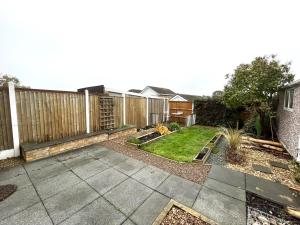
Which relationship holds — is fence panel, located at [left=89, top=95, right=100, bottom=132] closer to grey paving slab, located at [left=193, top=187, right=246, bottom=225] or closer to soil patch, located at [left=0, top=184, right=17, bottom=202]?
soil patch, located at [left=0, top=184, right=17, bottom=202]

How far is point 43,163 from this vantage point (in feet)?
13.8

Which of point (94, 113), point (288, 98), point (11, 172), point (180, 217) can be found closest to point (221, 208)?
point (180, 217)

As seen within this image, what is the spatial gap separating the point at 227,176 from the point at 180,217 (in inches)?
86.3

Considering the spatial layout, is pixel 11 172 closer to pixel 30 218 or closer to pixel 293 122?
pixel 30 218

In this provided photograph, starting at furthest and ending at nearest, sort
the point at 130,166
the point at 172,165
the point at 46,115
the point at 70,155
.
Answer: the point at 46,115
the point at 70,155
the point at 172,165
the point at 130,166

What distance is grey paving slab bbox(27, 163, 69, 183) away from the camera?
11.1 ft

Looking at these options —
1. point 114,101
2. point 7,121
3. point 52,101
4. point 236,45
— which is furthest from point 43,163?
point 236,45

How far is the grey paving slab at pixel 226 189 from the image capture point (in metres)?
2.93

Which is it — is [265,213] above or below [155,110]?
below

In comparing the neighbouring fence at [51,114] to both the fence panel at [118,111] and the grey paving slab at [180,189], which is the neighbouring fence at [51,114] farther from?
the grey paving slab at [180,189]

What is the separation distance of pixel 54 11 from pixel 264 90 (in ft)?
35.1

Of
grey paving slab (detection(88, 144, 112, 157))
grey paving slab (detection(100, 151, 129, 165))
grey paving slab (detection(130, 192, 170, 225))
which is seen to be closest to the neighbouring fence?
grey paving slab (detection(88, 144, 112, 157))

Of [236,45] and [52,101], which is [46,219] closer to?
[52,101]

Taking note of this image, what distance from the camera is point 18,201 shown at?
2584mm
